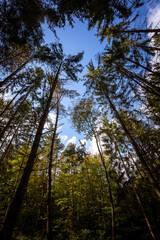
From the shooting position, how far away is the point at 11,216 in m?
1.90

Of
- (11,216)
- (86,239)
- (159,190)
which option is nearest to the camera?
(11,216)

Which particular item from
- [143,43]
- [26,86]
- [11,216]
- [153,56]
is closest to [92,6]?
[143,43]

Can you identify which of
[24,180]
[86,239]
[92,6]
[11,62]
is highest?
[11,62]

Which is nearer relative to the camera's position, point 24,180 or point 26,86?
point 24,180

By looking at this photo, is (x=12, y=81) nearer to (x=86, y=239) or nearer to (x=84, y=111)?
(x=84, y=111)

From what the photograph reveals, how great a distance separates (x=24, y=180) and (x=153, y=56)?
10186 mm

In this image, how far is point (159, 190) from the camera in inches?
177

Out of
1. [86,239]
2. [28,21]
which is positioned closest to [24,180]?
[28,21]

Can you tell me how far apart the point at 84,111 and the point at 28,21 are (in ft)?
27.2

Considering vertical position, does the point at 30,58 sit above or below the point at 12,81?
above

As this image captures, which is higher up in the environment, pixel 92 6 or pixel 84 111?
pixel 84 111

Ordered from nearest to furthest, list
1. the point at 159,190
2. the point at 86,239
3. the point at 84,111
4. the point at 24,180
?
1. the point at 24,180
2. the point at 159,190
3. the point at 86,239
4. the point at 84,111

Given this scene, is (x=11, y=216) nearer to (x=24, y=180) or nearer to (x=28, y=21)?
(x=24, y=180)

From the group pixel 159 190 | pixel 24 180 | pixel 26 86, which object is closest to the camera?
pixel 24 180
